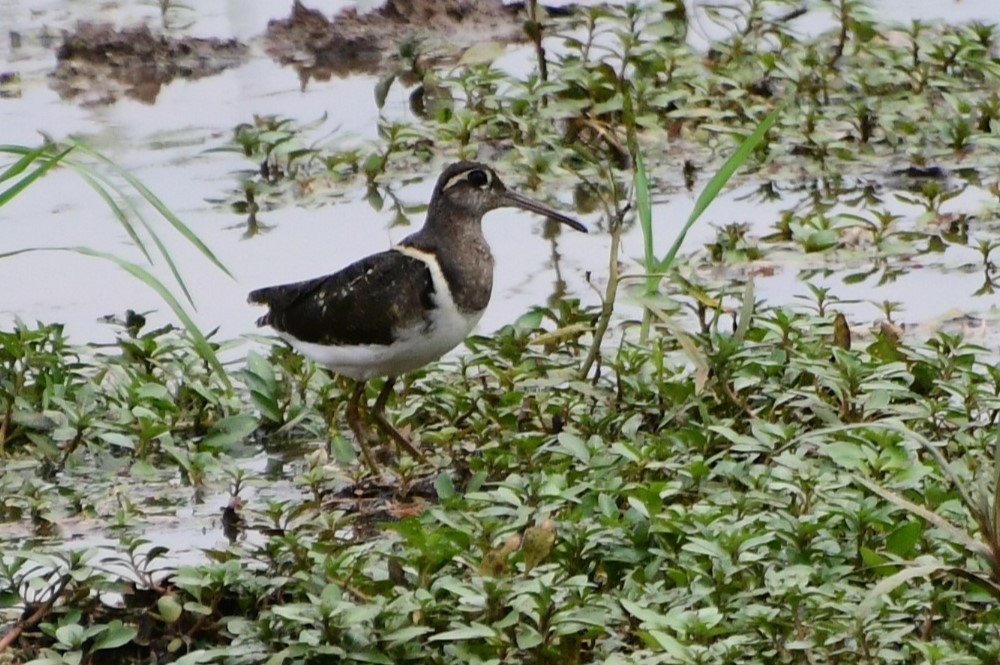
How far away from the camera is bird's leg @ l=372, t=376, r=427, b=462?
19.9 feet

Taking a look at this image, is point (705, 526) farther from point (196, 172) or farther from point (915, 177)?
point (196, 172)

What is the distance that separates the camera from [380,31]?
38.2ft

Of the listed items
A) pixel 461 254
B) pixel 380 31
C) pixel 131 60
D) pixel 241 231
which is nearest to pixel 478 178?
pixel 461 254

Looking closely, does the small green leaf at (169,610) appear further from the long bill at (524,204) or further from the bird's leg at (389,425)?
the long bill at (524,204)

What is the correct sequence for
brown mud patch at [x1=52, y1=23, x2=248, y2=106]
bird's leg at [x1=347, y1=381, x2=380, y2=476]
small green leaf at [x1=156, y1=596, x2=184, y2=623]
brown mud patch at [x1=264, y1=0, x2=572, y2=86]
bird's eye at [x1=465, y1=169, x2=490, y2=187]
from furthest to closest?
brown mud patch at [x1=264, y1=0, x2=572, y2=86], brown mud patch at [x1=52, y1=23, x2=248, y2=106], bird's eye at [x1=465, y1=169, x2=490, y2=187], bird's leg at [x1=347, y1=381, x2=380, y2=476], small green leaf at [x1=156, y1=596, x2=184, y2=623]

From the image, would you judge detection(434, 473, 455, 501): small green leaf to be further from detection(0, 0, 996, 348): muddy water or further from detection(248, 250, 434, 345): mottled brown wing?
detection(0, 0, 996, 348): muddy water

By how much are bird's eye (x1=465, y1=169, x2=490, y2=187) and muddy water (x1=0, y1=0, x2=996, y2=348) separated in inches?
24.2

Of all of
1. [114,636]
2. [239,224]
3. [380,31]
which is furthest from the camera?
[380,31]

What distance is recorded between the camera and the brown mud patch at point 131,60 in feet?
36.4

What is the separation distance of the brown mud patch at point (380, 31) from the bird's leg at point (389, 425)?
518 centimetres

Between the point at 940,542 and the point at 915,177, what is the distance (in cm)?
437

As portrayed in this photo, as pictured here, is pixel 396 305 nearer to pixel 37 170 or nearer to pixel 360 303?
pixel 360 303

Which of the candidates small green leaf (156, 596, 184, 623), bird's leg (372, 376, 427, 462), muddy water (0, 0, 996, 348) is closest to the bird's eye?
muddy water (0, 0, 996, 348)

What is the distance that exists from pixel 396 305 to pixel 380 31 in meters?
5.83
